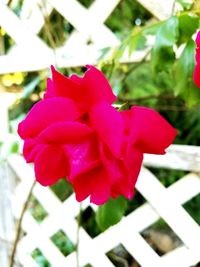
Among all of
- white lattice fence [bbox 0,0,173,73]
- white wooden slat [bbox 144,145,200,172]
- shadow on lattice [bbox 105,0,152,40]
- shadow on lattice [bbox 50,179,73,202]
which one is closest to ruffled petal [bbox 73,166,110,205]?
white wooden slat [bbox 144,145,200,172]

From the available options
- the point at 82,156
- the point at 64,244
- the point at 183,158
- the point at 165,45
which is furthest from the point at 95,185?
the point at 64,244

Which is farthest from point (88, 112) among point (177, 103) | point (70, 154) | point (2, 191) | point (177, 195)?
point (177, 103)

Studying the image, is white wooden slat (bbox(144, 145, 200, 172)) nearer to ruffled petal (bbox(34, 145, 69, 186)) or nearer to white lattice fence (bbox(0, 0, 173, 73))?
white lattice fence (bbox(0, 0, 173, 73))

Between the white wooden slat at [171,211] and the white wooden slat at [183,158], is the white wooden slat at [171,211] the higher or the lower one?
the lower one

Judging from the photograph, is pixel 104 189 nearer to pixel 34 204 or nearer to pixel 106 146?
pixel 106 146

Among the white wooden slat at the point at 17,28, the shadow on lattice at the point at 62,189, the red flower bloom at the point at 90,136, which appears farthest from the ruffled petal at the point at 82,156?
the shadow on lattice at the point at 62,189

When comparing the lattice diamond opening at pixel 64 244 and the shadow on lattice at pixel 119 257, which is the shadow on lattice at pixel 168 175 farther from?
the lattice diamond opening at pixel 64 244
